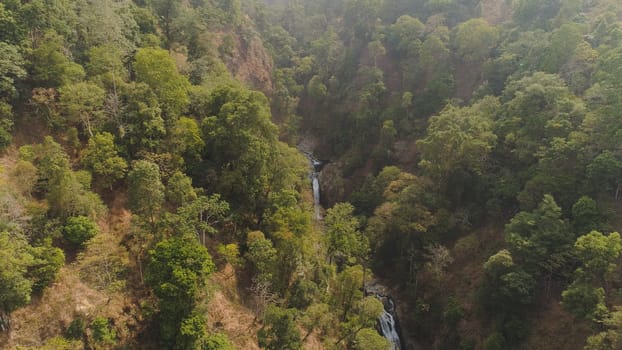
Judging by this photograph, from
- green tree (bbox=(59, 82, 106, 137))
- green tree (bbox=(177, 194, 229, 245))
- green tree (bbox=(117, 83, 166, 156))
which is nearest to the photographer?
green tree (bbox=(177, 194, 229, 245))

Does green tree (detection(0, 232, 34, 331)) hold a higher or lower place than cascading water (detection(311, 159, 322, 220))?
lower

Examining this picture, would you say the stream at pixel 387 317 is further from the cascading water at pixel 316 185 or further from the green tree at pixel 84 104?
the green tree at pixel 84 104

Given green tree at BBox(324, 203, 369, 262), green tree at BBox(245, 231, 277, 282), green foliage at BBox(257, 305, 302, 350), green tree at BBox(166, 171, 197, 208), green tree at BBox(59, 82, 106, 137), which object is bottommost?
green foliage at BBox(257, 305, 302, 350)

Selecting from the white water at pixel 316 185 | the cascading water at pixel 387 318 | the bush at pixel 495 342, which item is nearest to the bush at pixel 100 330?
the cascading water at pixel 387 318

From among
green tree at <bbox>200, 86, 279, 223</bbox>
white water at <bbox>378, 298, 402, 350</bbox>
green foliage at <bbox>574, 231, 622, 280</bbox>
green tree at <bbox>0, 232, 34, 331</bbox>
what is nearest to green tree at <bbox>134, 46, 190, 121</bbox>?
green tree at <bbox>200, 86, 279, 223</bbox>

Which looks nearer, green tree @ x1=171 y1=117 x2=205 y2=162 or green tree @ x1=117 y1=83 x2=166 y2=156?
green tree @ x1=117 y1=83 x2=166 y2=156

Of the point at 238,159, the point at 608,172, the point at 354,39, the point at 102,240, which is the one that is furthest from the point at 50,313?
the point at 354,39

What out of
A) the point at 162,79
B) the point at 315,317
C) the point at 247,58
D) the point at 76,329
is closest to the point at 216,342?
the point at 315,317

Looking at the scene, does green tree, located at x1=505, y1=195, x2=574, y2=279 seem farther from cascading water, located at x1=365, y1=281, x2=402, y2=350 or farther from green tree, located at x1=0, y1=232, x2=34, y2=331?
green tree, located at x1=0, y1=232, x2=34, y2=331

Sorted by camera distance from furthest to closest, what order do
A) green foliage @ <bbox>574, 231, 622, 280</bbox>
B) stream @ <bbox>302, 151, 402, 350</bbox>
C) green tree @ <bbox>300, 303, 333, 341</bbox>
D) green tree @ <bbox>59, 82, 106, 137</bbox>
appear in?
1. stream @ <bbox>302, 151, 402, 350</bbox>
2. green tree @ <bbox>300, 303, 333, 341</bbox>
3. green tree @ <bbox>59, 82, 106, 137</bbox>
4. green foliage @ <bbox>574, 231, 622, 280</bbox>
